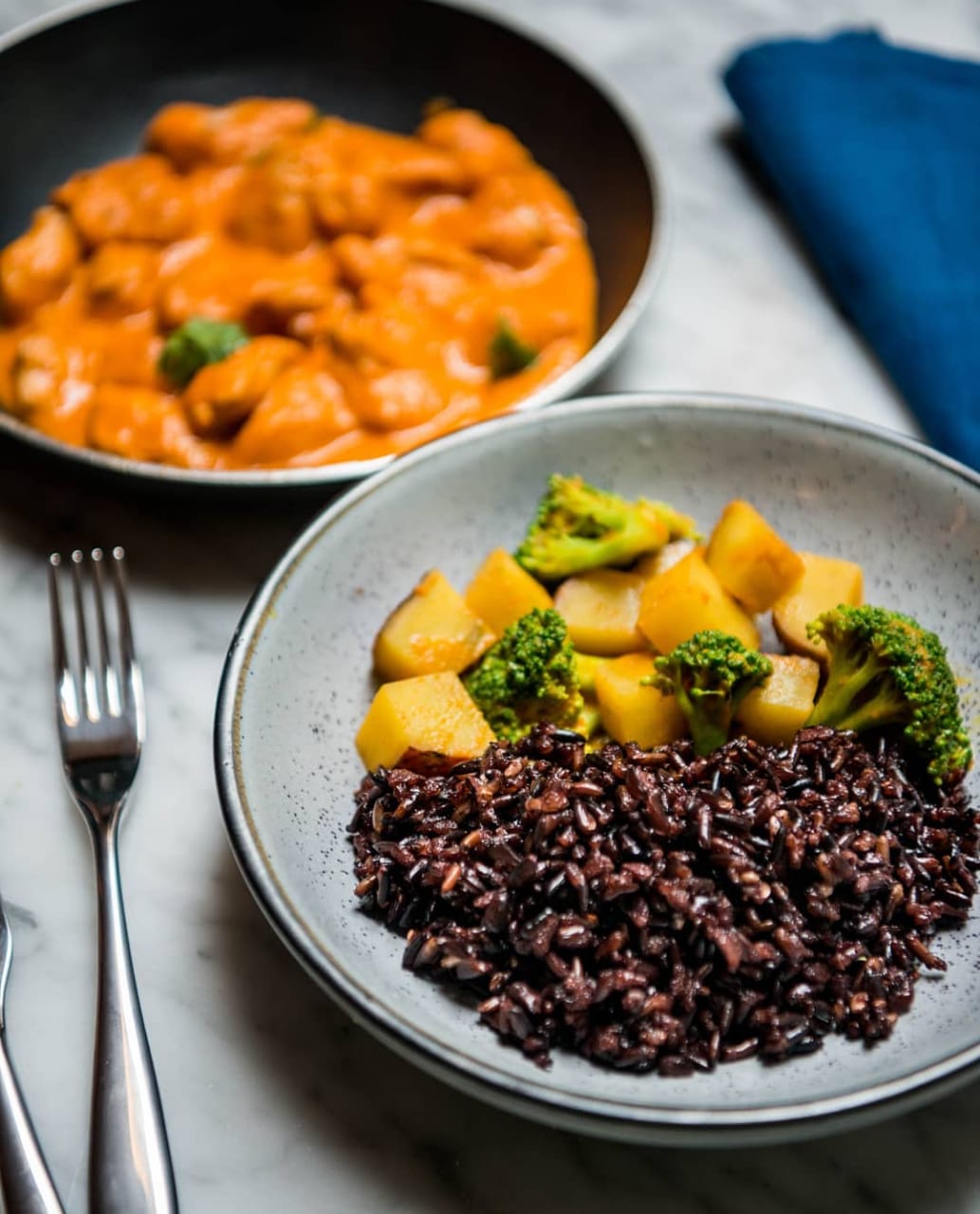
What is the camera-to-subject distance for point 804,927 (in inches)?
81.2

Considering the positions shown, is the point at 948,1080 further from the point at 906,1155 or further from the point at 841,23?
the point at 841,23

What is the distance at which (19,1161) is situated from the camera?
1949 mm

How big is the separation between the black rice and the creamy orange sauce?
1279mm

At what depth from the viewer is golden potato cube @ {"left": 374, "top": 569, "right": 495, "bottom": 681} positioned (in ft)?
8.36

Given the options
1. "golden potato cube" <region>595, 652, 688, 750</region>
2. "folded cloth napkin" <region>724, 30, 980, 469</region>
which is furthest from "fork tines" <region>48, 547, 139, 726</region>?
"folded cloth napkin" <region>724, 30, 980, 469</region>

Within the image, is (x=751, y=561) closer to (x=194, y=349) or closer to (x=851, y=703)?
(x=851, y=703)

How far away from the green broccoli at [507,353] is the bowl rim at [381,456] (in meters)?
0.17

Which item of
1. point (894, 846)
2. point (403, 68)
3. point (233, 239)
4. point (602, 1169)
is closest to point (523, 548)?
point (894, 846)

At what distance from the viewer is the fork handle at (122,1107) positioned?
192 centimetres

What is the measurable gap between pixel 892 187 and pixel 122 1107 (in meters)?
3.33

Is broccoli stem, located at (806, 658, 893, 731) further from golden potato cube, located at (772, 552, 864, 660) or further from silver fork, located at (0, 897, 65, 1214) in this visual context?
silver fork, located at (0, 897, 65, 1214)

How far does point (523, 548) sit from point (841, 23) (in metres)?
Result: 3.17

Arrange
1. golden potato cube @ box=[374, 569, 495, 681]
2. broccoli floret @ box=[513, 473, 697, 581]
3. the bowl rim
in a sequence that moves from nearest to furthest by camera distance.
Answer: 1. golden potato cube @ box=[374, 569, 495, 681]
2. broccoli floret @ box=[513, 473, 697, 581]
3. the bowl rim

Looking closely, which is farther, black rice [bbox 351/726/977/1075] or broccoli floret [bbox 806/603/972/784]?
broccoli floret [bbox 806/603/972/784]
